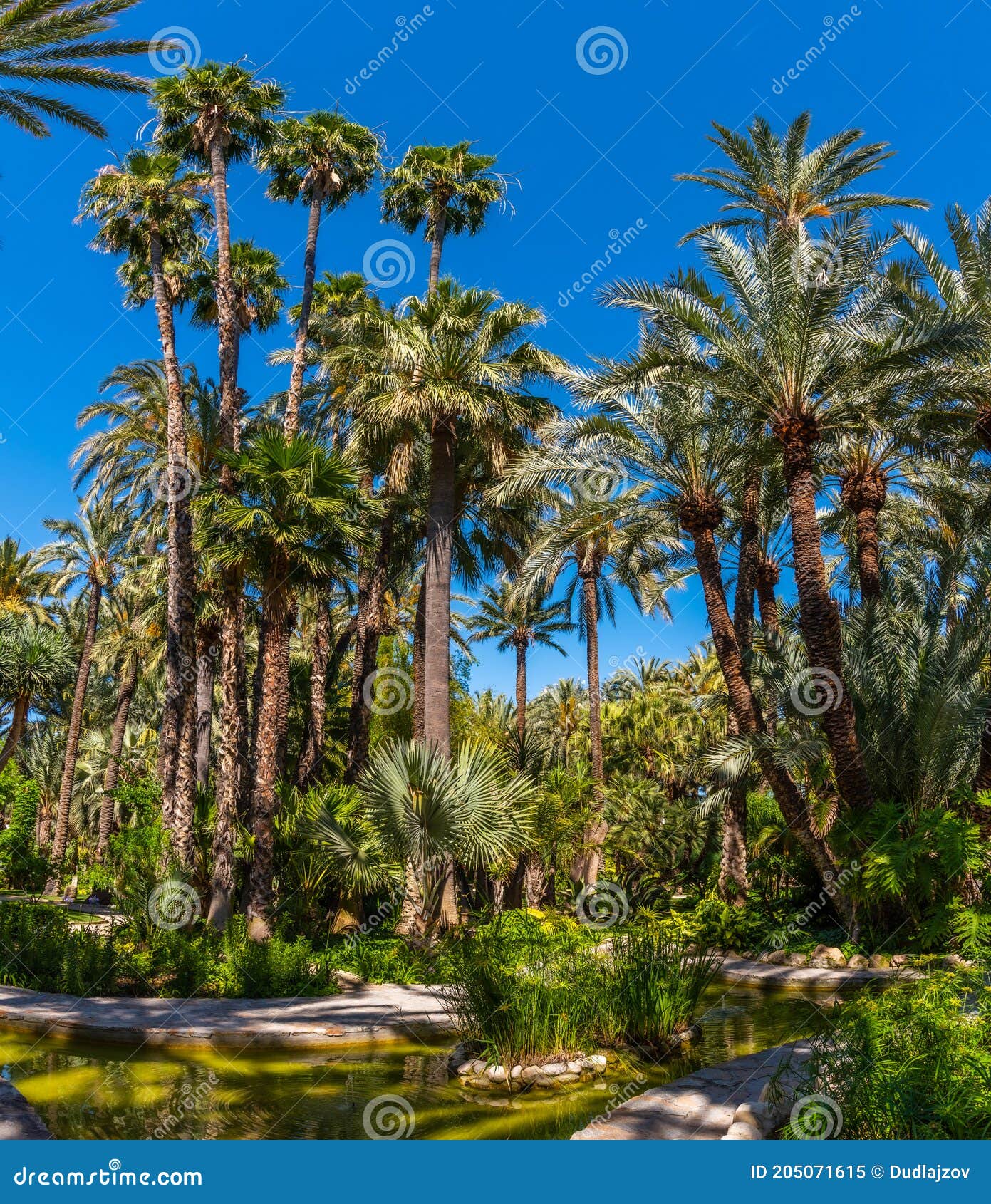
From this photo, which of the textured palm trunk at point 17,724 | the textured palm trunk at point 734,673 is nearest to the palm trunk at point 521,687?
the textured palm trunk at point 734,673

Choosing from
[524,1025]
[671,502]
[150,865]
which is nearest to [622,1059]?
[524,1025]

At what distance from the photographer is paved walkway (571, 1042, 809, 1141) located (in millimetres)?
6047

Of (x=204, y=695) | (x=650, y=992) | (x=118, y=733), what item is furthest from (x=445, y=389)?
(x=118, y=733)

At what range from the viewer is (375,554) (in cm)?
2338

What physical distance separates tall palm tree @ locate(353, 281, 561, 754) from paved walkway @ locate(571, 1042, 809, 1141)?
10.4 meters

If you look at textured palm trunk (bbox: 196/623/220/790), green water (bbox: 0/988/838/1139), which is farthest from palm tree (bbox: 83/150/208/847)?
green water (bbox: 0/988/838/1139)

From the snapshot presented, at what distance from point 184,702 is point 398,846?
22.6ft

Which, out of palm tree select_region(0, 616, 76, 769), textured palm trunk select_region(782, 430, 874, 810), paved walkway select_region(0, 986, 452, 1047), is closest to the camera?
paved walkway select_region(0, 986, 452, 1047)

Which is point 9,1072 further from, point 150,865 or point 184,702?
point 184,702

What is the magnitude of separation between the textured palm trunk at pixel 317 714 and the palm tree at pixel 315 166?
5446 millimetres

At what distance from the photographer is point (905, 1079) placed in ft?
17.7

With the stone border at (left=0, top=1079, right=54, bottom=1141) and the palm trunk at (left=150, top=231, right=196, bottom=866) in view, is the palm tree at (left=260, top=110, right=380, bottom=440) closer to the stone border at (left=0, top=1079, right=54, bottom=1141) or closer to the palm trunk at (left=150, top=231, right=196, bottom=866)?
the palm trunk at (left=150, top=231, right=196, bottom=866)

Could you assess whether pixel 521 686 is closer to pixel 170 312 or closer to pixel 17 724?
pixel 170 312

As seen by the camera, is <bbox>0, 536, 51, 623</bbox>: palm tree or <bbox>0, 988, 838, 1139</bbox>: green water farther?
<bbox>0, 536, 51, 623</bbox>: palm tree
